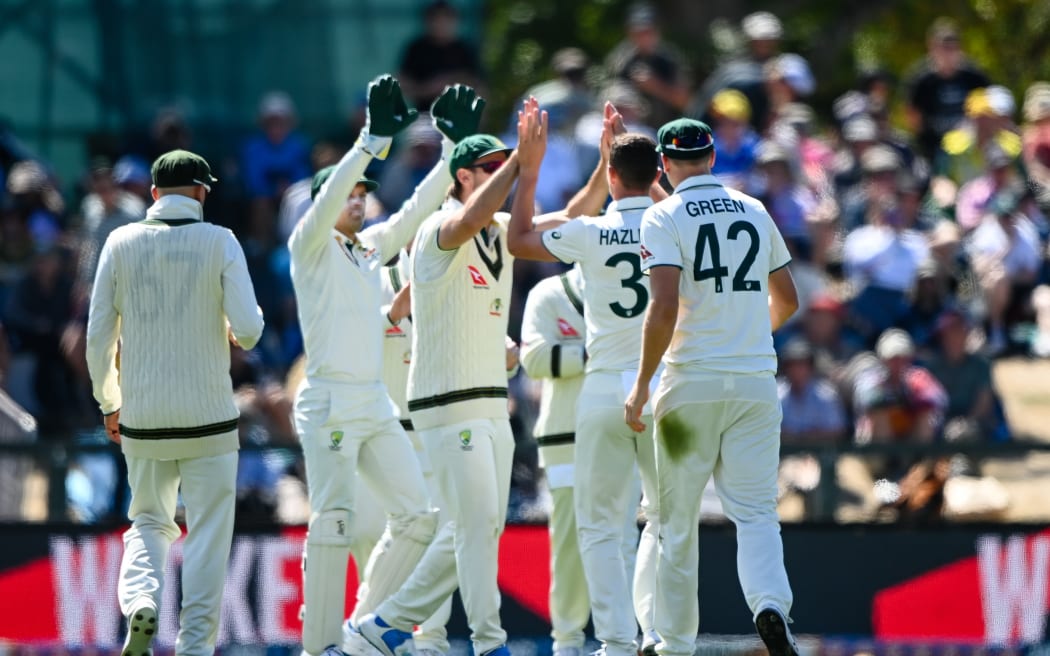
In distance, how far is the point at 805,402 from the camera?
14.1 m

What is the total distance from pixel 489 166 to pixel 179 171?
1567 mm

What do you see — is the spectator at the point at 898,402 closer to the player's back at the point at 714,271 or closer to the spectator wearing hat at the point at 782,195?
the spectator wearing hat at the point at 782,195

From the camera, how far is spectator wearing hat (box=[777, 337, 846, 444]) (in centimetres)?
1405

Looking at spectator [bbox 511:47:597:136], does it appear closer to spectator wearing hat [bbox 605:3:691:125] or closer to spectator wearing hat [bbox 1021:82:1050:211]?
spectator wearing hat [bbox 605:3:691:125]

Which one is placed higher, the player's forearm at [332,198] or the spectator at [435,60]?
the spectator at [435,60]

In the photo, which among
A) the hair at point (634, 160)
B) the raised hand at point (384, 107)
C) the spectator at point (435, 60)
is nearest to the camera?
the hair at point (634, 160)

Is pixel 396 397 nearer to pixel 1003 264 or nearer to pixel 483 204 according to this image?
pixel 483 204

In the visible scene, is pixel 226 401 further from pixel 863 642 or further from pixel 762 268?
pixel 863 642

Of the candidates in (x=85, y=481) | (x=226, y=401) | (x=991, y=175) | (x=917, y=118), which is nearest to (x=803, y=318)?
(x=991, y=175)

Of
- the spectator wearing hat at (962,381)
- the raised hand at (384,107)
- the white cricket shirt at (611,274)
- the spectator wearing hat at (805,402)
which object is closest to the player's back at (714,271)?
the white cricket shirt at (611,274)

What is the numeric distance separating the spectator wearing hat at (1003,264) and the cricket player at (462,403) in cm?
713

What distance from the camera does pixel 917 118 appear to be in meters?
18.5

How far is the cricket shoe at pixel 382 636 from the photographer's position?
9477 millimetres

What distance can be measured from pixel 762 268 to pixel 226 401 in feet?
8.69
